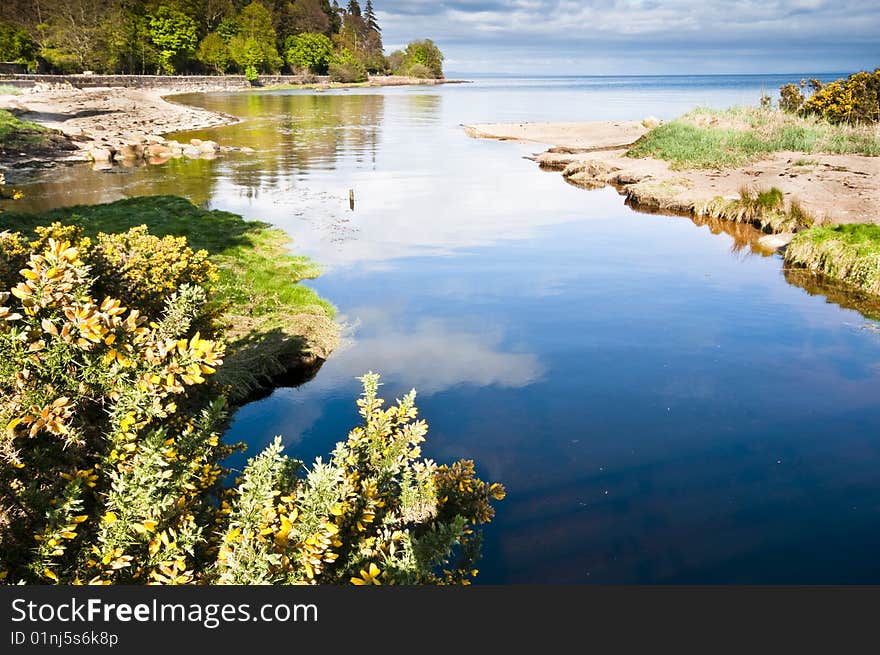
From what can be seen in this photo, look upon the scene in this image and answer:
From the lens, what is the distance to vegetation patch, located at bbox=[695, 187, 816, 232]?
81.7 ft

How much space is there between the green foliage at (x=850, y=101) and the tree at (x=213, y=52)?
408 ft

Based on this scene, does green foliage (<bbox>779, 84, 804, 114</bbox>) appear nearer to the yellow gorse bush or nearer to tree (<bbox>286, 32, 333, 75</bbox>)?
the yellow gorse bush

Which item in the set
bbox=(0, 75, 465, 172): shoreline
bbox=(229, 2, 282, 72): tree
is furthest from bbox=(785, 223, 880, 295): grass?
bbox=(229, 2, 282, 72): tree

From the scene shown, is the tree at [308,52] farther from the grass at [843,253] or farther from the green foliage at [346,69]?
the grass at [843,253]

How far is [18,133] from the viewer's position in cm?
4000

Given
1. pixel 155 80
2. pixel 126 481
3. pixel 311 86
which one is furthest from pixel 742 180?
pixel 311 86

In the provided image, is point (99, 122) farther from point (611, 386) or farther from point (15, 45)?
point (15, 45)

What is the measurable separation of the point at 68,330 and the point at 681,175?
3600 centimetres

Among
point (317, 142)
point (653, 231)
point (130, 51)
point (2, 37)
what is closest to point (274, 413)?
point (653, 231)

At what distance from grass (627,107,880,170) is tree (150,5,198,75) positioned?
112 m

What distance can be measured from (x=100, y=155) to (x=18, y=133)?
22.4 feet

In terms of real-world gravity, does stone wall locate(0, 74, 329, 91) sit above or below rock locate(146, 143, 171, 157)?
above

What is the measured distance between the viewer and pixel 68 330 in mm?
4473

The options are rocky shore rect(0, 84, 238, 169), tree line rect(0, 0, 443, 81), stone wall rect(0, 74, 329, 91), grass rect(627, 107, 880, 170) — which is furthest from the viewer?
tree line rect(0, 0, 443, 81)
